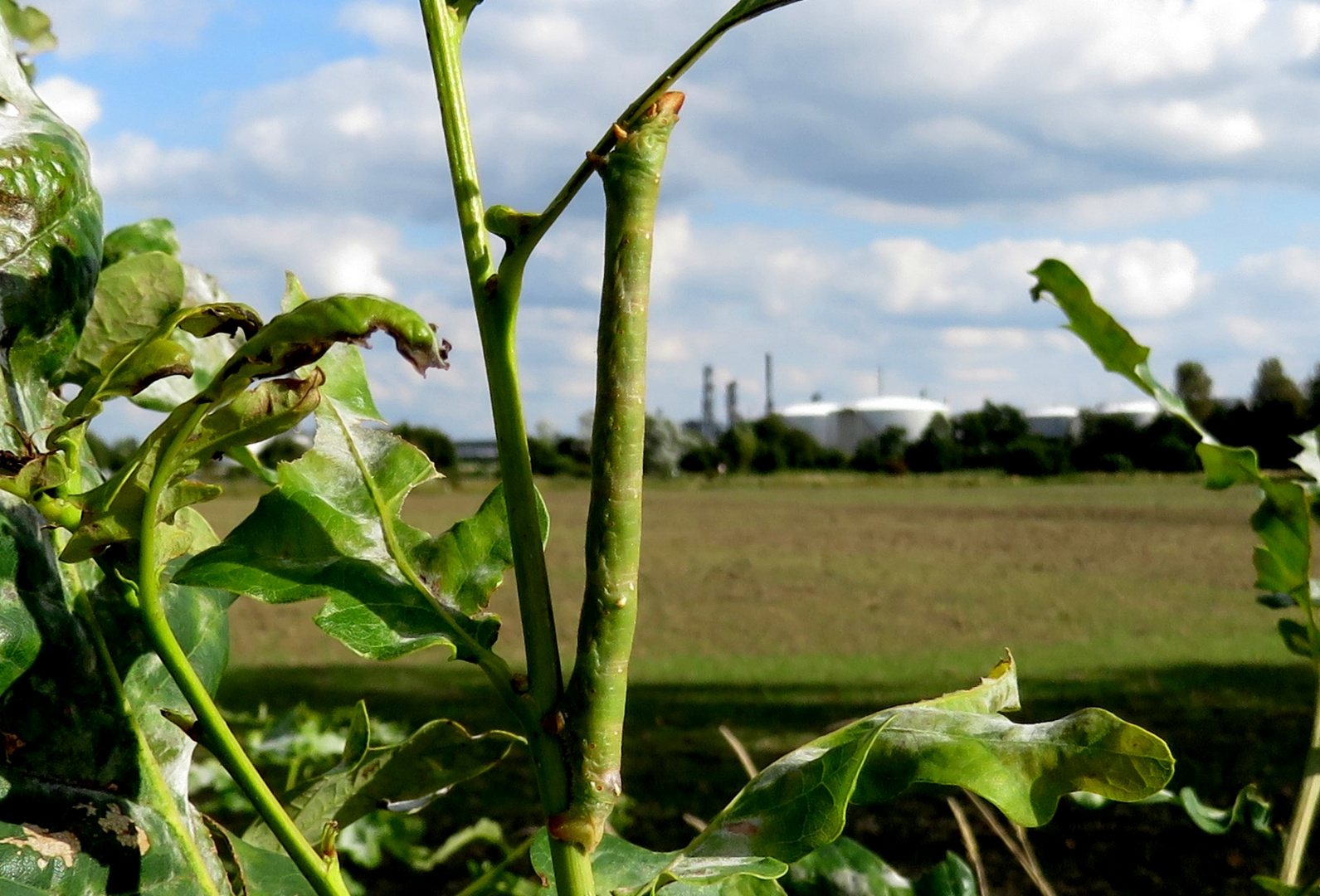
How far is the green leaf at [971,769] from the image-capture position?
307mm

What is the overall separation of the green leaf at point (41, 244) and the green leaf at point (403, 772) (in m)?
0.17

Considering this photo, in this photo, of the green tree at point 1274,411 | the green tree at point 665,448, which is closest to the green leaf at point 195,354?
the green tree at point 1274,411

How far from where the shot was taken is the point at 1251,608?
8773mm

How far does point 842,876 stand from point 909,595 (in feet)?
31.2

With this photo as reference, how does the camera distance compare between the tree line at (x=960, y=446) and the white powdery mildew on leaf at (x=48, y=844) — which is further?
the tree line at (x=960, y=446)

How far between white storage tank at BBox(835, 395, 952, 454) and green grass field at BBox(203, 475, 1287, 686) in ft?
41.0

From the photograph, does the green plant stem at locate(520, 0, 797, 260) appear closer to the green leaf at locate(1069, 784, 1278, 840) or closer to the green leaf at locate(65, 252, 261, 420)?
the green leaf at locate(65, 252, 261, 420)

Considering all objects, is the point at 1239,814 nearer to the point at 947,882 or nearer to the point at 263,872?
the point at 947,882

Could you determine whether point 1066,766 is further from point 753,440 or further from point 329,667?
point 753,440

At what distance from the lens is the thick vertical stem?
28 centimetres

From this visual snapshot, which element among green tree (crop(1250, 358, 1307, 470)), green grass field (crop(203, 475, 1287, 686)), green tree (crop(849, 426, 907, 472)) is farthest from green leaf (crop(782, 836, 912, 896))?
green tree (crop(849, 426, 907, 472))

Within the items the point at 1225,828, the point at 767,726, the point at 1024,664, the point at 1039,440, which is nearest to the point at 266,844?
the point at 1225,828

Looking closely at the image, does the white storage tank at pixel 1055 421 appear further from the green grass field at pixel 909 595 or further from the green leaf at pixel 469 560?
the green leaf at pixel 469 560

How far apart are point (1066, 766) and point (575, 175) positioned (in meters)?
0.20
